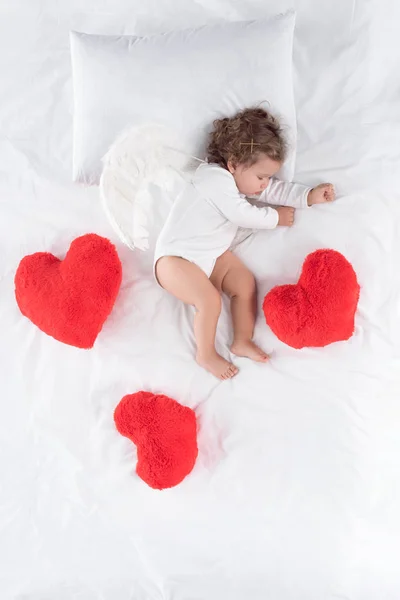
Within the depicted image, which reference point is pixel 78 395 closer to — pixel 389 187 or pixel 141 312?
pixel 141 312

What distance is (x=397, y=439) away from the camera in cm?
127

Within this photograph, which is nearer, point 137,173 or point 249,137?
point 249,137

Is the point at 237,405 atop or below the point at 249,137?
below

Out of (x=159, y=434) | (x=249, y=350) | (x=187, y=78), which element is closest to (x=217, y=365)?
(x=249, y=350)

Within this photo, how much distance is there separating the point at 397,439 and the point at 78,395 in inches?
28.1

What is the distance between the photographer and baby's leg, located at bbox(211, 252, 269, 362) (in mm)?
1320

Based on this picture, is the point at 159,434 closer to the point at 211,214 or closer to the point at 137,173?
the point at 211,214

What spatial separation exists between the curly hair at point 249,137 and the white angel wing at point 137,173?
0.33 feet

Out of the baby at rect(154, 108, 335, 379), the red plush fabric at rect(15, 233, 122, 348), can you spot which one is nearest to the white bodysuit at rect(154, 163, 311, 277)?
the baby at rect(154, 108, 335, 379)

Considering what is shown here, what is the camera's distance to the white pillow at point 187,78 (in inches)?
51.6

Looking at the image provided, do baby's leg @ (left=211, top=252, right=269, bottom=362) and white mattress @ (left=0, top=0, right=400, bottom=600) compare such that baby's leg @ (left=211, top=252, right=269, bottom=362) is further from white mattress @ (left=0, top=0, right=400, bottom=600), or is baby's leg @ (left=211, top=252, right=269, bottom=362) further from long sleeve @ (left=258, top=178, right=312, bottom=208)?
long sleeve @ (left=258, top=178, right=312, bottom=208)

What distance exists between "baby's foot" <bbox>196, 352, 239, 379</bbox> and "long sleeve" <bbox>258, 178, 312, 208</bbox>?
0.38 metres

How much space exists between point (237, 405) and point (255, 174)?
1.68ft

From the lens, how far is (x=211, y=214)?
1.34 m
